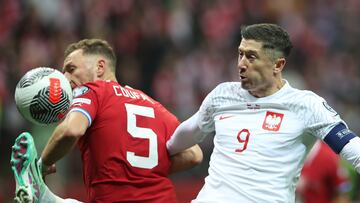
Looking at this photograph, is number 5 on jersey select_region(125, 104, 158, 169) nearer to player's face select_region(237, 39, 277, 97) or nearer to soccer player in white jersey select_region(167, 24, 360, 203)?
soccer player in white jersey select_region(167, 24, 360, 203)

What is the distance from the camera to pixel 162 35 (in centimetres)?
1551

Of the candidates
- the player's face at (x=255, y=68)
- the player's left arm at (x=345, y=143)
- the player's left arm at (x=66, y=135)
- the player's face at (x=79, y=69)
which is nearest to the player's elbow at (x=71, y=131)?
the player's left arm at (x=66, y=135)

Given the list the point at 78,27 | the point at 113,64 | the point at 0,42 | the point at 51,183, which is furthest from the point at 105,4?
the point at 113,64

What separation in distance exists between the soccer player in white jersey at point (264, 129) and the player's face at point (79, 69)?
96cm

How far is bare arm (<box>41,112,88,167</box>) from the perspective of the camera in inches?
250

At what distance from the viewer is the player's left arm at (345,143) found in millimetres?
6156

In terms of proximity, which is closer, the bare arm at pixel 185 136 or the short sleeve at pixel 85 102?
the short sleeve at pixel 85 102

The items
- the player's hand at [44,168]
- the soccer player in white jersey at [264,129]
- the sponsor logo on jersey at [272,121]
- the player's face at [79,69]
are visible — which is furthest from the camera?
the player's face at [79,69]

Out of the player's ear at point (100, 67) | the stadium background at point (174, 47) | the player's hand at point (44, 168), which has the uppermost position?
the player's ear at point (100, 67)

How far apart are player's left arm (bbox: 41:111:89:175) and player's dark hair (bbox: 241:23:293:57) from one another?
122 centimetres

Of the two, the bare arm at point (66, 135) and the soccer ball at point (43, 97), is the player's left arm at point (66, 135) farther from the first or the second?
the soccer ball at point (43, 97)

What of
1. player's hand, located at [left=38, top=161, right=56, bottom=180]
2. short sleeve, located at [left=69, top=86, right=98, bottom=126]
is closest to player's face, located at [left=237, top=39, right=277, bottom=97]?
short sleeve, located at [left=69, top=86, right=98, bottom=126]

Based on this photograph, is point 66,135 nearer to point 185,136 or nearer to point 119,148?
point 119,148

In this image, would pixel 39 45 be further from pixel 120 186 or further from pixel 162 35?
pixel 120 186
